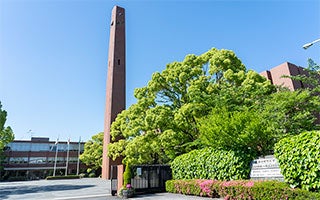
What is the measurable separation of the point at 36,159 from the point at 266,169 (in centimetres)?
4324

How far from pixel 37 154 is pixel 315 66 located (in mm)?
44919

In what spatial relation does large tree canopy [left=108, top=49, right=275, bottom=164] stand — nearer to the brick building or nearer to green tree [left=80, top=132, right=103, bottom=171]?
green tree [left=80, top=132, right=103, bottom=171]

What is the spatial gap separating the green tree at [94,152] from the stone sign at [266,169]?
29.5m

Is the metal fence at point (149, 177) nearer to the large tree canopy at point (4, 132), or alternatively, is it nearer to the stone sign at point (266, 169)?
the stone sign at point (266, 169)

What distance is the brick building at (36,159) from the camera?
39.2 m

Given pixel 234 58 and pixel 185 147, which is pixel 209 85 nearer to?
pixel 234 58

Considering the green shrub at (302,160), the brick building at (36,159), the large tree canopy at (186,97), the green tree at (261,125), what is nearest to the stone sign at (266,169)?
the green tree at (261,125)

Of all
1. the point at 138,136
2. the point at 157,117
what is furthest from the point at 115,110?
the point at 157,117

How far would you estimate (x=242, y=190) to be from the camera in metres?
8.73

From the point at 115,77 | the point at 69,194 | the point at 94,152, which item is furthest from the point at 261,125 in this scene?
the point at 94,152

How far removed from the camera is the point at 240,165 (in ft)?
33.2

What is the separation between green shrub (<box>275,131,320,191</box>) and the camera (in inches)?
257

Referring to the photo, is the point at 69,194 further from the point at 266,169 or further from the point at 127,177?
the point at 266,169

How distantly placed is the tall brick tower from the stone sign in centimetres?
2093
